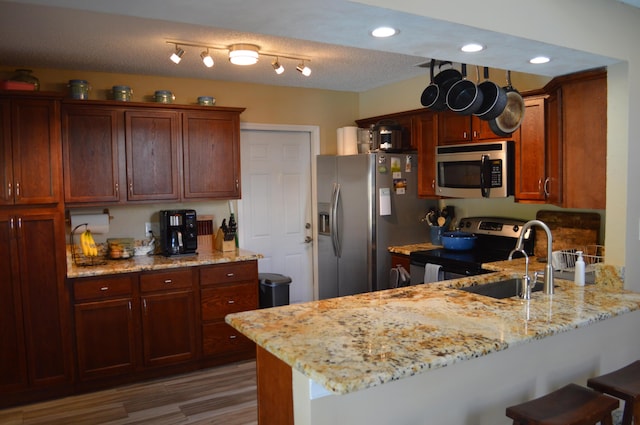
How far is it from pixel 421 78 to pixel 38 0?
362 centimetres

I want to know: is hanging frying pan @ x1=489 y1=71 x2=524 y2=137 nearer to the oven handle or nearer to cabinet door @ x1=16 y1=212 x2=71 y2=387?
the oven handle

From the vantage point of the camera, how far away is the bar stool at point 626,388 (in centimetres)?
203

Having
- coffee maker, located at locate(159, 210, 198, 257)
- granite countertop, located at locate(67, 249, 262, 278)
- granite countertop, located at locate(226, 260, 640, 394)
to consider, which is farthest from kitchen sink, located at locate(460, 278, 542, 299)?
coffee maker, located at locate(159, 210, 198, 257)

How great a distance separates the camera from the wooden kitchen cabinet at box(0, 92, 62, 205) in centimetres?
344

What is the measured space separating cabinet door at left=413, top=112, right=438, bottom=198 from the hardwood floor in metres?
2.22

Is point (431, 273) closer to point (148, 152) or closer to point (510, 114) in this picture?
point (510, 114)

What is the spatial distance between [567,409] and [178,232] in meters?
3.20

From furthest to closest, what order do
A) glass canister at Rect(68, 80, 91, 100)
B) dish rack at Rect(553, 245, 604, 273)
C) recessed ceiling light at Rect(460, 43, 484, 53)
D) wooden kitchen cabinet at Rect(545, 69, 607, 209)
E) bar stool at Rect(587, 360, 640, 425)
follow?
glass canister at Rect(68, 80, 91, 100) < dish rack at Rect(553, 245, 604, 273) < wooden kitchen cabinet at Rect(545, 69, 607, 209) < recessed ceiling light at Rect(460, 43, 484, 53) < bar stool at Rect(587, 360, 640, 425)

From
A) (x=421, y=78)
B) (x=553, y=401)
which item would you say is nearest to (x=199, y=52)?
(x=421, y=78)

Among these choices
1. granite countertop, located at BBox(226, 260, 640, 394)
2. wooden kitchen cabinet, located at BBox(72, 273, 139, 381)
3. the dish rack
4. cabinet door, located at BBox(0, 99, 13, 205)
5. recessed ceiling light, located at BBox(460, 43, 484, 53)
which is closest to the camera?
granite countertop, located at BBox(226, 260, 640, 394)

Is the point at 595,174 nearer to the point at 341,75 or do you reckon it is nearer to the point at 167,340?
the point at 341,75

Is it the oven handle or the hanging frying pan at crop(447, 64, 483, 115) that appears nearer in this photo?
the hanging frying pan at crop(447, 64, 483, 115)

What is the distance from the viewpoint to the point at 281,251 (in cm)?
514

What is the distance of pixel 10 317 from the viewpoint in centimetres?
349
